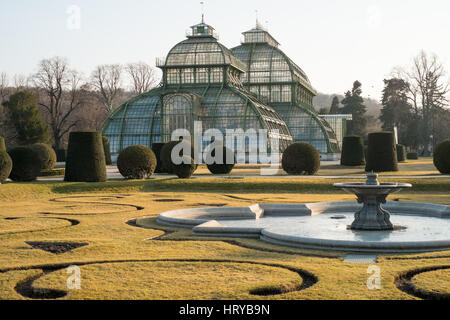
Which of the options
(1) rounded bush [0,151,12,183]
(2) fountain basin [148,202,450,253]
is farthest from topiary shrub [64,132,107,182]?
(2) fountain basin [148,202,450,253]

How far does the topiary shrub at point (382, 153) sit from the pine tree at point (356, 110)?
190ft

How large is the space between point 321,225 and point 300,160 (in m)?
20.2

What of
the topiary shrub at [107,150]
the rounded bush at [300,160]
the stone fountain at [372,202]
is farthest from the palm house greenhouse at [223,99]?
the stone fountain at [372,202]

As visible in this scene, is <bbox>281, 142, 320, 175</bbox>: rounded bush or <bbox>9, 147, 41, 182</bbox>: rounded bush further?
<bbox>281, 142, 320, 175</bbox>: rounded bush

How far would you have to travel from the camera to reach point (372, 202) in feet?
49.7

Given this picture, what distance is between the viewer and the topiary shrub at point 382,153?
122ft

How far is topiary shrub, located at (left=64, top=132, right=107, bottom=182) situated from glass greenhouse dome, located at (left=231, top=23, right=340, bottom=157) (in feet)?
135

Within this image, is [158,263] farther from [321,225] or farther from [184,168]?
[184,168]

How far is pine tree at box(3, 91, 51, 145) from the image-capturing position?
2240 inches

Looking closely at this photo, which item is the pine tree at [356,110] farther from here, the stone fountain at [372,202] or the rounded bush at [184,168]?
the stone fountain at [372,202]

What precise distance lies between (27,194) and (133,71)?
66.0 m

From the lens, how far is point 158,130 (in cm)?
5734

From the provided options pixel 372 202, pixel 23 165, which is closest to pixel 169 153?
pixel 23 165

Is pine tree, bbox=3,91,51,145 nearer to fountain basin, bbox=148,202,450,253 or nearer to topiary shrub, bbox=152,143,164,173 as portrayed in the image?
topiary shrub, bbox=152,143,164,173
